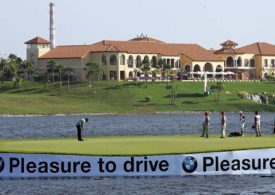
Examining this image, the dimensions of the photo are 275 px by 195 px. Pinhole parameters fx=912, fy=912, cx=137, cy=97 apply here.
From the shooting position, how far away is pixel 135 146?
5475 centimetres

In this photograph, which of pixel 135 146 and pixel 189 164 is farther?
pixel 135 146

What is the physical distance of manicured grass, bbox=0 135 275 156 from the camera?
171ft

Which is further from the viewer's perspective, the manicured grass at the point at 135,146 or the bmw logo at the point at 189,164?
the manicured grass at the point at 135,146

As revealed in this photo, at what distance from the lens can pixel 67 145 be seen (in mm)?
55250

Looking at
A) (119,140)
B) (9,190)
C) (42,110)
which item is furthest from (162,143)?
(42,110)

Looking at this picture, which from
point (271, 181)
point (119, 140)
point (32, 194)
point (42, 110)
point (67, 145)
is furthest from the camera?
point (42, 110)

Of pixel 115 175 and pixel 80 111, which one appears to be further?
pixel 80 111

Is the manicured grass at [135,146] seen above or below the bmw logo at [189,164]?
above

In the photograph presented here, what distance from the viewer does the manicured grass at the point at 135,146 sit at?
5209 cm

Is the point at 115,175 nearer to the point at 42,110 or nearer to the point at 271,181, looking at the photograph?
the point at 271,181

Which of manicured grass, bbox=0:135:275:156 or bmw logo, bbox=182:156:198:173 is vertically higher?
manicured grass, bbox=0:135:275:156

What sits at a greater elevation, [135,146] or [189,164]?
[135,146]

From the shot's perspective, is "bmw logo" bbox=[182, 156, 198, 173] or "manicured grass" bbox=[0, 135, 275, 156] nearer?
"bmw logo" bbox=[182, 156, 198, 173]

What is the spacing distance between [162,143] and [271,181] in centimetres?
812
